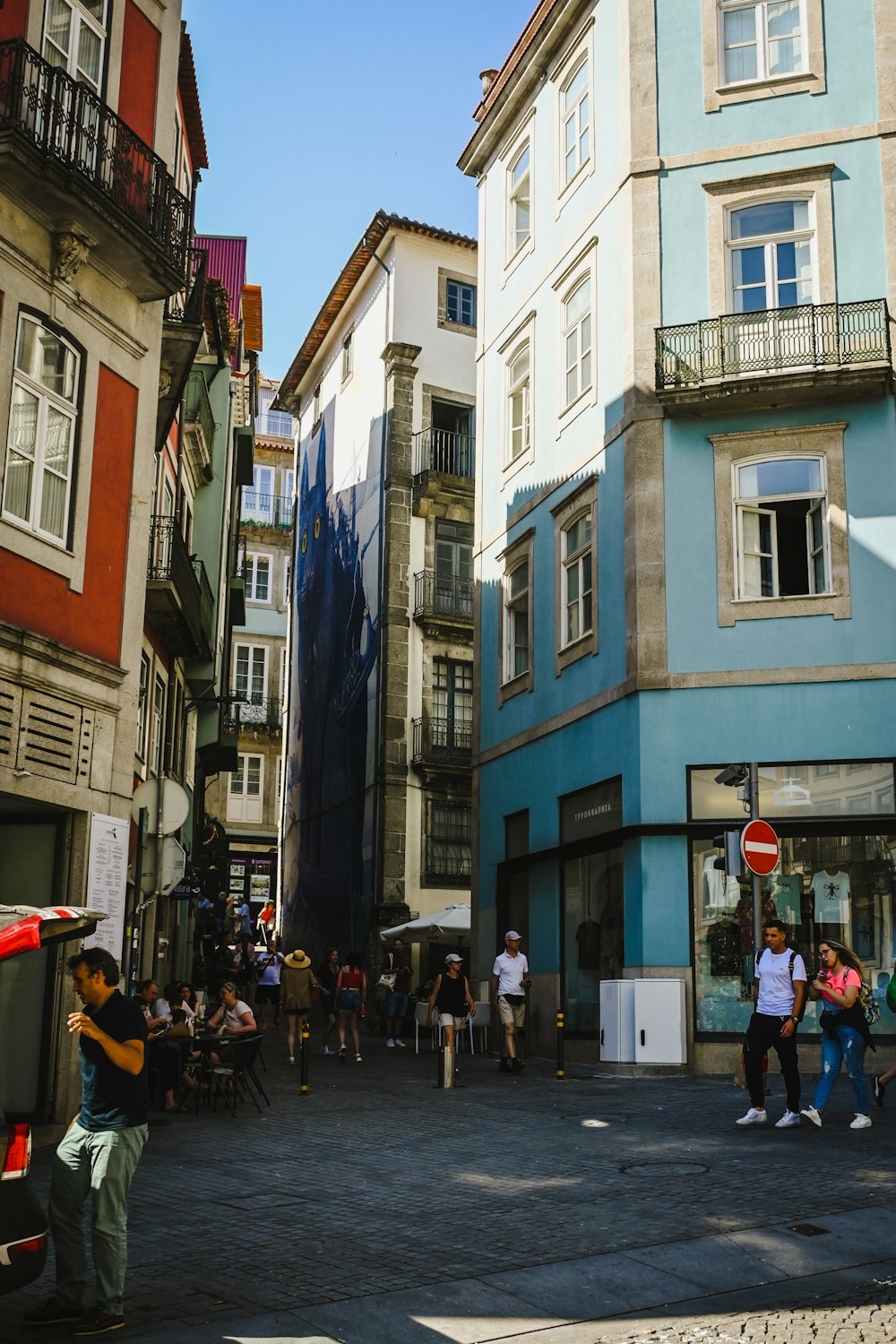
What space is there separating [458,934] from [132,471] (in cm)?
1425

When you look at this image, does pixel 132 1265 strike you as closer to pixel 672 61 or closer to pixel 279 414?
pixel 672 61

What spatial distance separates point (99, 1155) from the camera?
23.3 feet

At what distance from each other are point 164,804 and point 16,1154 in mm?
9115

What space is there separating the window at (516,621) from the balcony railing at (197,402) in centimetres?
677

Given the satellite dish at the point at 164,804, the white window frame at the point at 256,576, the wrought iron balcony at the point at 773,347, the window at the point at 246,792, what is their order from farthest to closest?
the white window frame at the point at 256,576 < the window at the point at 246,792 < the wrought iron balcony at the point at 773,347 < the satellite dish at the point at 164,804

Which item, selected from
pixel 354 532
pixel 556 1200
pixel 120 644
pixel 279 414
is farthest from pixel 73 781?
pixel 279 414

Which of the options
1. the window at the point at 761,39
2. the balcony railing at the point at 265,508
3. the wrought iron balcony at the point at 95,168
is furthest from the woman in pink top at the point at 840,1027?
the balcony railing at the point at 265,508

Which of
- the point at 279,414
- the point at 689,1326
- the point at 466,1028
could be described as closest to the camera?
the point at 689,1326

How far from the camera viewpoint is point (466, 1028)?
81.4ft

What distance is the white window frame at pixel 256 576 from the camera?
6388 cm

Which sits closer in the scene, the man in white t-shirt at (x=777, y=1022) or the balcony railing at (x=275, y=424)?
the man in white t-shirt at (x=777, y=1022)

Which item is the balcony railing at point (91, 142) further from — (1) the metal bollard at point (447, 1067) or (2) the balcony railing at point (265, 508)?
(2) the balcony railing at point (265, 508)

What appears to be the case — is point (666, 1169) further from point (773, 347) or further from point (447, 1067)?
point (773, 347)

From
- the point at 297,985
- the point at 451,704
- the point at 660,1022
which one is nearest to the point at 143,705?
the point at 297,985
